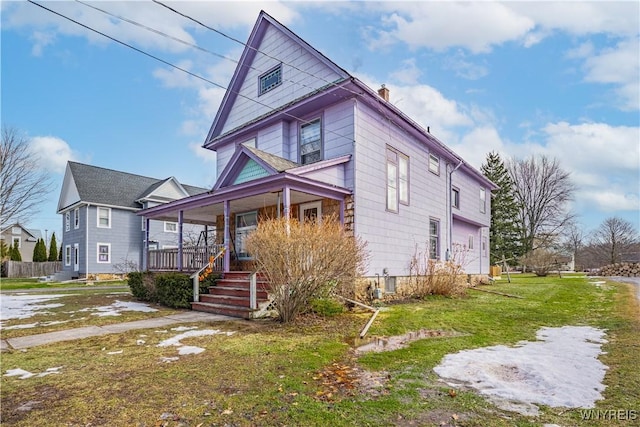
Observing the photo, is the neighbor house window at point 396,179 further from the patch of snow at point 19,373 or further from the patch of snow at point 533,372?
the patch of snow at point 19,373

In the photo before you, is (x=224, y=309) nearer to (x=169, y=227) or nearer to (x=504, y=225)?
(x=169, y=227)

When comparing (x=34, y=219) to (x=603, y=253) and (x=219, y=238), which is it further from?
(x=603, y=253)

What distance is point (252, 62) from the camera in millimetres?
14859

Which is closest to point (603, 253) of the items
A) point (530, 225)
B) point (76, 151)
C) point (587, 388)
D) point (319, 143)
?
point (530, 225)

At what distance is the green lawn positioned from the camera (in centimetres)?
314

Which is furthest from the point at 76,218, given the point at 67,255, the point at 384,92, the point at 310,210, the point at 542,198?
the point at 542,198

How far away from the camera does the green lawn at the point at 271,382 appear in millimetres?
3143

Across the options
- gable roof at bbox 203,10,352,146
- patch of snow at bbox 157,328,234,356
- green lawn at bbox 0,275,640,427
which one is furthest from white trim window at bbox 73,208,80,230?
patch of snow at bbox 157,328,234,356

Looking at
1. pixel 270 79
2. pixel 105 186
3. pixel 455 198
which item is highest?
pixel 270 79

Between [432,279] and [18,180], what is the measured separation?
86.3 ft

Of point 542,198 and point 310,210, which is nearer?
point 310,210

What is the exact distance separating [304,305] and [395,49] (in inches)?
326

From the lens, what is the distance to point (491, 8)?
8.36 meters

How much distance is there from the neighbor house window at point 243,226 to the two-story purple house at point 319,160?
4 centimetres
